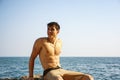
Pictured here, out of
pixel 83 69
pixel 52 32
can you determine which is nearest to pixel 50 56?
pixel 52 32

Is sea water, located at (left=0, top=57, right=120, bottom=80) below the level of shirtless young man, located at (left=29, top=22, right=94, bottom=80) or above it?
below

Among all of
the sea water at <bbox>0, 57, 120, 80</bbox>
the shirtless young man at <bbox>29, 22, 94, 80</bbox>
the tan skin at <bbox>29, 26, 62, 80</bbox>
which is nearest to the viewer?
the shirtless young man at <bbox>29, 22, 94, 80</bbox>

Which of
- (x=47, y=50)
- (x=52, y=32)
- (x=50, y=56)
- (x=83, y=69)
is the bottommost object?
(x=83, y=69)

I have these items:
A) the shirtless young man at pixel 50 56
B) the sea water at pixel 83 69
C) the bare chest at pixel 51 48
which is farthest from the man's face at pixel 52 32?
the sea water at pixel 83 69

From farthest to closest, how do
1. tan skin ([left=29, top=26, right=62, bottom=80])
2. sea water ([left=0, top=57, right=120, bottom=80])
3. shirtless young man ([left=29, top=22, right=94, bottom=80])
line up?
sea water ([left=0, top=57, right=120, bottom=80]) → tan skin ([left=29, top=26, right=62, bottom=80]) → shirtless young man ([left=29, top=22, right=94, bottom=80])

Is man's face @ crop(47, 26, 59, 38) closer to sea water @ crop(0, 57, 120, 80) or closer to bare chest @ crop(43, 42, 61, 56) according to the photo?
bare chest @ crop(43, 42, 61, 56)

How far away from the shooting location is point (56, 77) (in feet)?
17.9

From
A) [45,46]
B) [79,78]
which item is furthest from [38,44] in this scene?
[79,78]

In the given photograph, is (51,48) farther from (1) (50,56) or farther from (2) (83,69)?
(2) (83,69)

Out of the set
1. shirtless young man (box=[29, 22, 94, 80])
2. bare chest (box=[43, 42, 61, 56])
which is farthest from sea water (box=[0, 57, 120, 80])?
shirtless young man (box=[29, 22, 94, 80])

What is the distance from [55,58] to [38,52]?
388 millimetres

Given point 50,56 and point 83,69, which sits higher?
point 50,56

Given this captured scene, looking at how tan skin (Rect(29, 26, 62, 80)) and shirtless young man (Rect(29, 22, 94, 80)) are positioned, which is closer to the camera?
shirtless young man (Rect(29, 22, 94, 80))

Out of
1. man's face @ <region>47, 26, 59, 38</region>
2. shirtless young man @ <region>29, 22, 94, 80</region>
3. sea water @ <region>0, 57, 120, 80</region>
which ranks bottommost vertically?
sea water @ <region>0, 57, 120, 80</region>
